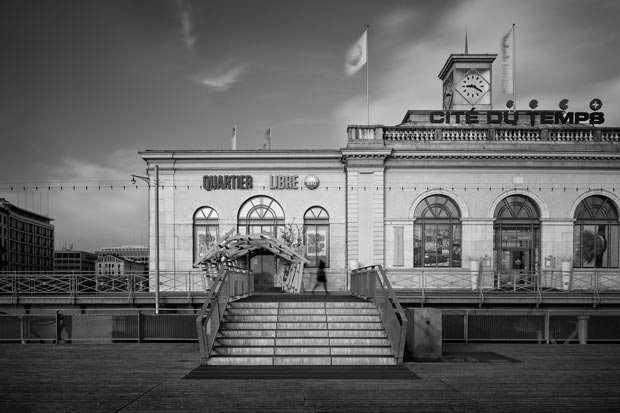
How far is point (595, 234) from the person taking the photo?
32.2m

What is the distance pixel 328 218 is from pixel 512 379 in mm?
21268

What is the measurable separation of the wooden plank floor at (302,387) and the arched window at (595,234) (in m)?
18.5

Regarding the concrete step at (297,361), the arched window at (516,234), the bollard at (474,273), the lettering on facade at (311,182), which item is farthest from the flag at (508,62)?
the concrete step at (297,361)

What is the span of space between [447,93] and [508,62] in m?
4.85

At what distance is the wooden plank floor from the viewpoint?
965cm

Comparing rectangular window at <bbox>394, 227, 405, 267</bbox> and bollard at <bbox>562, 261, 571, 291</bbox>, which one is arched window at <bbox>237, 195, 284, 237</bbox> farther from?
bollard at <bbox>562, 261, 571, 291</bbox>

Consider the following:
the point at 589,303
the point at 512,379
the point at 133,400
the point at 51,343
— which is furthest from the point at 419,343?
the point at 589,303

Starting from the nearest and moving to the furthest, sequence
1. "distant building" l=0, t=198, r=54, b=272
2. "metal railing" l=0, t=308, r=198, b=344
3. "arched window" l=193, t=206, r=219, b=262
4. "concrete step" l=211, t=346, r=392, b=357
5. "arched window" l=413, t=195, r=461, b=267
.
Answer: "concrete step" l=211, t=346, r=392, b=357 < "metal railing" l=0, t=308, r=198, b=344 < "arched window" l=413, t=195, r=461, b=267 < "arched window" l=193, t=206, r=219, b=262 < "distant building" l=0, t=198, r=54, b=272

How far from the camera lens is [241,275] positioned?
66.2ft

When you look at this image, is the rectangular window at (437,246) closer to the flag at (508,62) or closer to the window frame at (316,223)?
the window frame at (316,223)

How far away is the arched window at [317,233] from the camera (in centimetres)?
3250

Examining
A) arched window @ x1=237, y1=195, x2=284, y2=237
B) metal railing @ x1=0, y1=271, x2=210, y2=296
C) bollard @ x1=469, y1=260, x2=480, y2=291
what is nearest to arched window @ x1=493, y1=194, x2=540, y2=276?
bollard @ x1=469, y1=260, x2=480, y2=291

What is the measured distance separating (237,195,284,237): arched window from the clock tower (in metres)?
14.9

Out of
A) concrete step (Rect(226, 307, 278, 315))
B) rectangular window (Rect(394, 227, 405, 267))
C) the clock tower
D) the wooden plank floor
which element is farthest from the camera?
the clock tower
